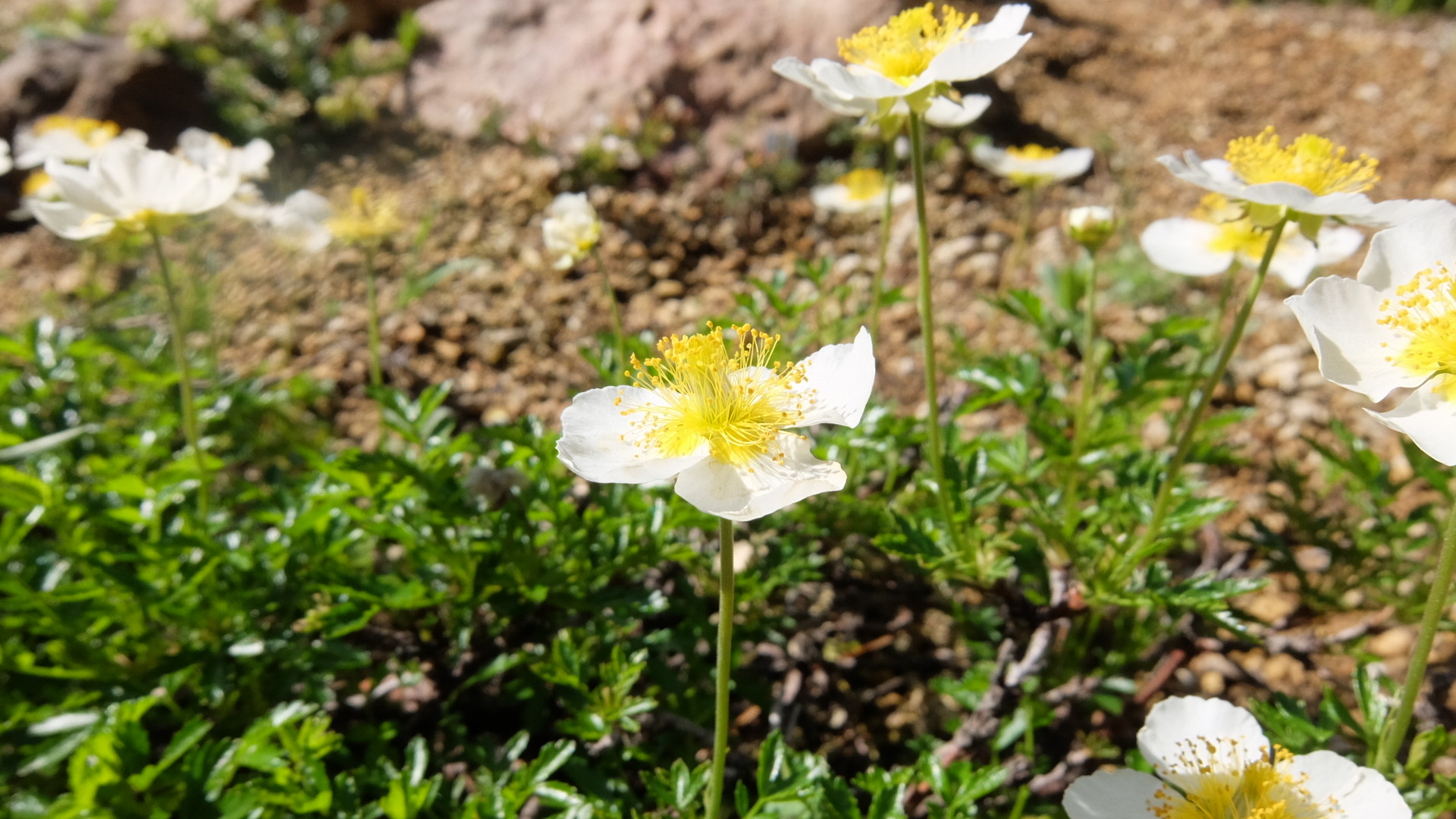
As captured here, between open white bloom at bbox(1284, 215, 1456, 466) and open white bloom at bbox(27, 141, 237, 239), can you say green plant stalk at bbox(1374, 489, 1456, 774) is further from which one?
open white bloom at bbox(27, 141, 237, 239)

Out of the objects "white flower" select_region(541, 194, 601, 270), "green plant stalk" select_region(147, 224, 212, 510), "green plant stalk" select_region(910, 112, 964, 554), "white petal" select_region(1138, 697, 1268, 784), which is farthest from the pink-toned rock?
"white petal" select_region(1138, 697, 1268, 784)

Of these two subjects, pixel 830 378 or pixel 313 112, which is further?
pixel 313 112

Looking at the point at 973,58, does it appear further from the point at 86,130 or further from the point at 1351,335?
the point at 86,130

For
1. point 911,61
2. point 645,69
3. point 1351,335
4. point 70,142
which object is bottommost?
point 645,69

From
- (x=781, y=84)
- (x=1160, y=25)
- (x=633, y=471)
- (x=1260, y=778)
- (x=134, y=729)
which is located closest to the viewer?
(x=633, y=471)

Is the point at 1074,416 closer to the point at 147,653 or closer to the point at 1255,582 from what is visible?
the point at 1255,582

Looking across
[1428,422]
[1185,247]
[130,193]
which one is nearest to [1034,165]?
[1185,247]

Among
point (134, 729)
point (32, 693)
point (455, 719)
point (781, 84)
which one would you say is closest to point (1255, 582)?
point (455, 719)

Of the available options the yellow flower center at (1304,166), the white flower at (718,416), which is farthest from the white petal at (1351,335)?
the white flower at (718,416)
